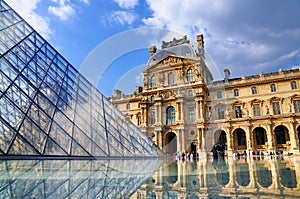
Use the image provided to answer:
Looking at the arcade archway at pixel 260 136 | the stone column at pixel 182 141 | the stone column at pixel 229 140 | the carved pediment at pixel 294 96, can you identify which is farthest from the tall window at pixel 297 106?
the stone column at pixel 182 141

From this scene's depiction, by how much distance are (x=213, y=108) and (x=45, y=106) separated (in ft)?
109

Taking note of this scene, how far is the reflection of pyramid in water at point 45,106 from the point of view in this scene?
7.63 meters

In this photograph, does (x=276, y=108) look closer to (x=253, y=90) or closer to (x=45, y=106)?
(x=253, y=90)

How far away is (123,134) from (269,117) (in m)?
26.8

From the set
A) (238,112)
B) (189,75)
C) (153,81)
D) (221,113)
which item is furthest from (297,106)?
(153,81)

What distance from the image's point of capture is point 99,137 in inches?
392

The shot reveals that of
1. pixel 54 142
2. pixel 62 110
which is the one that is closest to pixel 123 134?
pixel 62 110

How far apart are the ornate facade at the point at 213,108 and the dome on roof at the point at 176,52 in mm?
180

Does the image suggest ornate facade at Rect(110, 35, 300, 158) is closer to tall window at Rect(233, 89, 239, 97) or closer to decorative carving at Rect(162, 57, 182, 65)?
decorative carving at Rect(162, 57, 182, 65)

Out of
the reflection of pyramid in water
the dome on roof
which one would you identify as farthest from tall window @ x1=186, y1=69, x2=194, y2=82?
the reflection of pyramid in water

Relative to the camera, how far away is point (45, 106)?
8.74 metres

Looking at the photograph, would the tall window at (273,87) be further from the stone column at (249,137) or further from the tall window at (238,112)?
the stone column at (249,137)

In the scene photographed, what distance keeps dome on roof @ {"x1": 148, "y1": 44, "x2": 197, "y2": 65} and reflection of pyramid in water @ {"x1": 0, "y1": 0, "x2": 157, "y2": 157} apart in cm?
3061

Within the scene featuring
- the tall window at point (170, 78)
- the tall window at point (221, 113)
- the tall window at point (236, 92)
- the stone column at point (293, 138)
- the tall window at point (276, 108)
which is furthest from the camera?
the tall window at point (170, 78)
